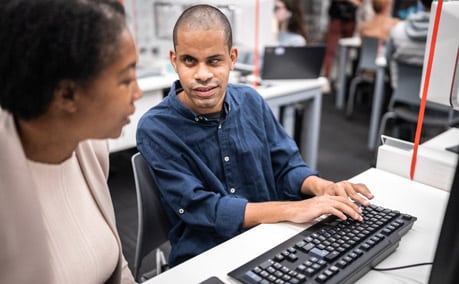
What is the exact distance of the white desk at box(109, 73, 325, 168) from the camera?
7.80 feet

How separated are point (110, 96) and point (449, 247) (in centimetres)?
52

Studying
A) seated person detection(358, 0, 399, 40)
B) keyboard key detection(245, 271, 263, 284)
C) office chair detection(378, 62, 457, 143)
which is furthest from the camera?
seated person detection(358, 0, 399, 40)

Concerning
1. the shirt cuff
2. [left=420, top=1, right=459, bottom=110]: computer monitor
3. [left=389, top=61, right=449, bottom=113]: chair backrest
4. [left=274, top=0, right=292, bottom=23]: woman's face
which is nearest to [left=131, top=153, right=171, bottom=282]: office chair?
the shirt cuff

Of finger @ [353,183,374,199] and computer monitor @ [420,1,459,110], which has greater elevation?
computer monitor @ [420,1,459,110]

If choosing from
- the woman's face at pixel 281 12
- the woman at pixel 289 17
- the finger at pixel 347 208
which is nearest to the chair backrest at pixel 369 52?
the woman at pixel 289 17

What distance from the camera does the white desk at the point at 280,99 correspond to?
2377 mm

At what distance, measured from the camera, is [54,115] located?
61 cm

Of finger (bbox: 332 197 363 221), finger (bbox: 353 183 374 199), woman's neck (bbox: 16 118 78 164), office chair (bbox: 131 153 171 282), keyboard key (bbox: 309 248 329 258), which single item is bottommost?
office chair (bbox: 131 153 171 282)

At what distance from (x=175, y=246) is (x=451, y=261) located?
73cm

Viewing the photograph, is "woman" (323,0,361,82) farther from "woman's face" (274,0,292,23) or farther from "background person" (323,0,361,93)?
"woman's face" (274,0,292,23)

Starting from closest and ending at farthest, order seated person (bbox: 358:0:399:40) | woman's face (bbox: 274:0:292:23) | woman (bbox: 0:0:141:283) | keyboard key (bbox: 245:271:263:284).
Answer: woman (bbox: 0:0:141:283) < keyboard key (bbox: 245:271:263:284) < woman's face (bbox: 274:0:292:23) < seated person (bbox: 358:0:399:40)

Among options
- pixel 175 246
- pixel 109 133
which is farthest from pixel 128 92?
pixel 175 246

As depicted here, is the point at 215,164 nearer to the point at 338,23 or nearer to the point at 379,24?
the point at 379,24

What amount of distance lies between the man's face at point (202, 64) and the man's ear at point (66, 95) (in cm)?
54
